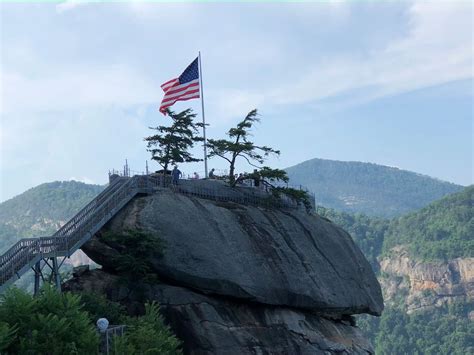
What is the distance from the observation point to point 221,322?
30891mm

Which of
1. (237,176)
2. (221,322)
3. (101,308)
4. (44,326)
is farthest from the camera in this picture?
→ (237,176)

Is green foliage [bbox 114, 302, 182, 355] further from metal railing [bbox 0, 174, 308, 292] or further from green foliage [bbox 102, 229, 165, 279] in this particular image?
metal railing [bbox 0, 174, 308, 292]

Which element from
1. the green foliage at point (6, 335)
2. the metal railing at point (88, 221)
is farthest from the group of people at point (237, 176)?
the green foliage at point (6, 335)

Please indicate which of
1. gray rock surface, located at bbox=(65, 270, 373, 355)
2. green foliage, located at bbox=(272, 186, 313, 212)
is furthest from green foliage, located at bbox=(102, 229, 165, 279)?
green foliage, located at bbox=(272, 186, 313, 212)

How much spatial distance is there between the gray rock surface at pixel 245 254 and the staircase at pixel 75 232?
1.88 feet

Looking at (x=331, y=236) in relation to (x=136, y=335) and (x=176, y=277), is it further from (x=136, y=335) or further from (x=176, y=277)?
(x=136, y=335)

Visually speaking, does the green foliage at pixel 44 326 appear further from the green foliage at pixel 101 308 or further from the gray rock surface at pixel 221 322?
the gray rock surface at pixel 221 322

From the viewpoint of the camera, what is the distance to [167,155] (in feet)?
124

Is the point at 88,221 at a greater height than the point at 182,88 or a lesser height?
lesser

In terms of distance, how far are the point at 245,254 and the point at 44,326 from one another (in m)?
13.7

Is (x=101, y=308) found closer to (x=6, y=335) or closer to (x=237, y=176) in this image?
(x=6, y=335)

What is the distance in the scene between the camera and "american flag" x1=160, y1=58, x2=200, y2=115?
40.2 m

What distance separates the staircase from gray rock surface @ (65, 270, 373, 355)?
185 centimetres

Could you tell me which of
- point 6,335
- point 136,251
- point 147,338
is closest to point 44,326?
point 6,335
